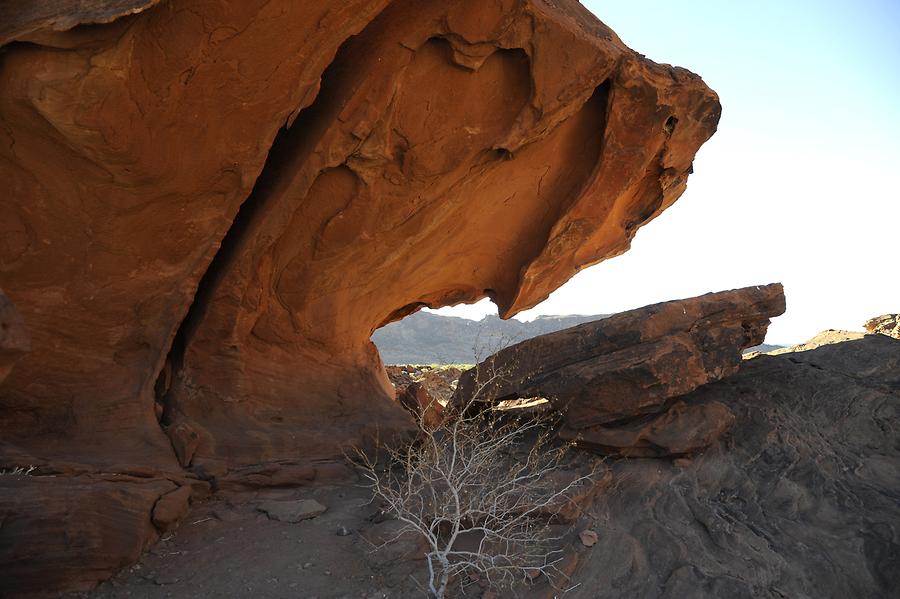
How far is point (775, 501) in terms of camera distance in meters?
7.90

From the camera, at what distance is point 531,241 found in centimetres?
1077

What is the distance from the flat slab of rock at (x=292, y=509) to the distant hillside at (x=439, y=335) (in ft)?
119

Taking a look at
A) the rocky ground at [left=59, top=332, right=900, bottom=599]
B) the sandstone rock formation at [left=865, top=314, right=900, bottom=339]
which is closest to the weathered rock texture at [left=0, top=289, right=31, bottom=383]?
the rocky ground at [left=59, top=332, right=900, bottom=599]

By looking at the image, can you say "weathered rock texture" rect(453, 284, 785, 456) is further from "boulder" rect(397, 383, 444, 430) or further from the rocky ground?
"boulder" rect(397, 383, 444, 430)

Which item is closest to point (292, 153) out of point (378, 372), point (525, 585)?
point (378, 372)

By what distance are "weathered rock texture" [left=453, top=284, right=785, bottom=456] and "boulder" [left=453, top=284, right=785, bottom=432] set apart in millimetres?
15

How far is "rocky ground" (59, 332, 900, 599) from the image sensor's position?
654cm

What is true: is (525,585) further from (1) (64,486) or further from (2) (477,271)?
(2) (477,271)

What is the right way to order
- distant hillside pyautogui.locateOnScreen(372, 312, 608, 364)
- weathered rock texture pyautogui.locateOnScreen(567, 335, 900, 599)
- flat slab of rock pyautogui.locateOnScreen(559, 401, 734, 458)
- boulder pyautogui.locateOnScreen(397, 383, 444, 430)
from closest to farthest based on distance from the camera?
weathered rock texture pyautogui.locateOnScreen(567, 335, 900, 599) < flat slab of rock pyautogui.locateOnScreen(559, 401, 734, 458) < boulder pyautogui.locateOnScreen(397, 383, 444, 430) < distant hillside pyautogui.locateOnScreen(372, 312, 608, 364)

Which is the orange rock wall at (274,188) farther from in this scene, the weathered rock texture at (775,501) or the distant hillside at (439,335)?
the distant hillside at (439,335)

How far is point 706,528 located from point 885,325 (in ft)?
35.1

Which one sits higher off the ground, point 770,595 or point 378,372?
point 770,595

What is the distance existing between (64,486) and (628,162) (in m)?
8.94

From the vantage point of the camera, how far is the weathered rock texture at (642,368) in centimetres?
864
